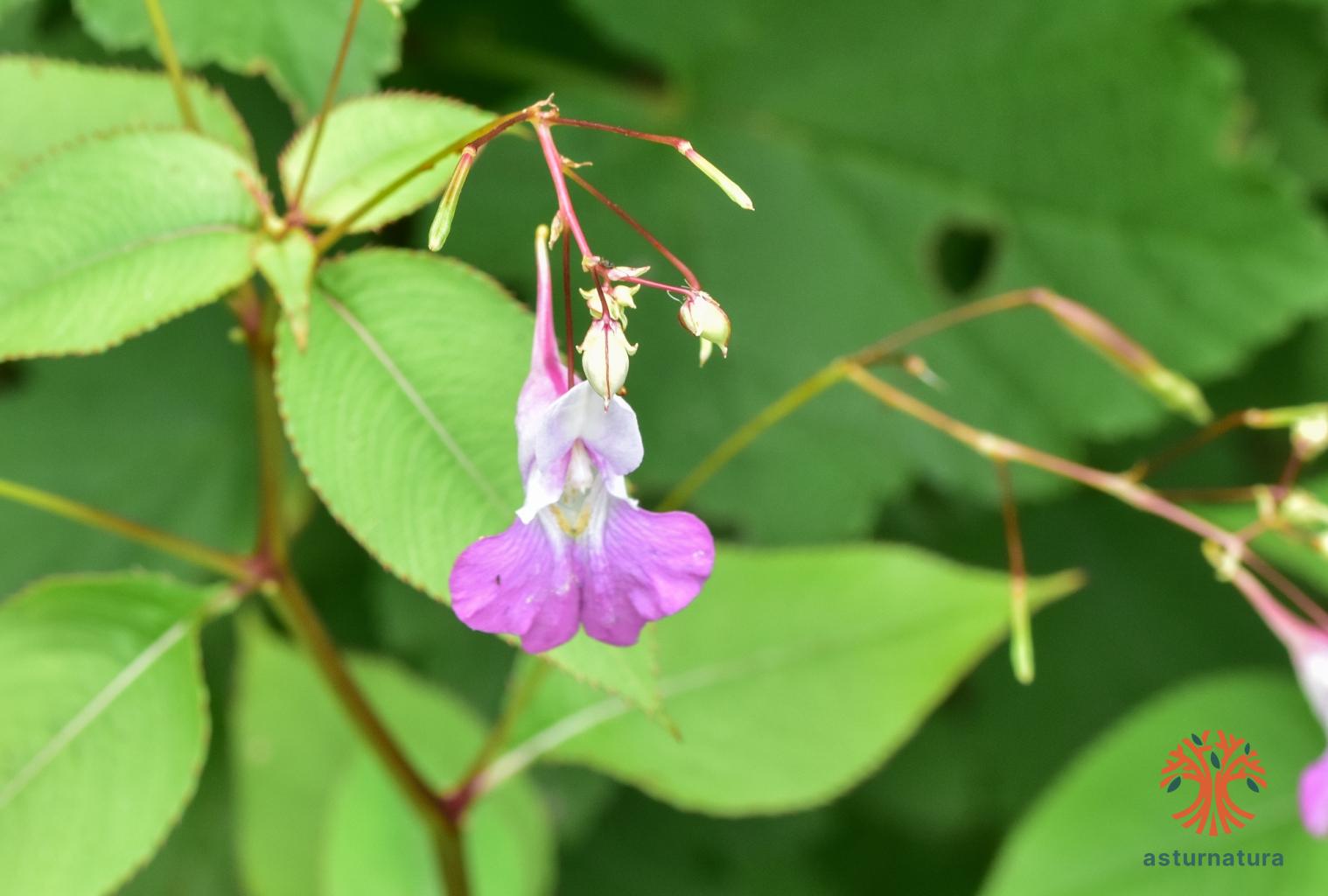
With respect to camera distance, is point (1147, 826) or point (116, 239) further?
point (1147, 826)

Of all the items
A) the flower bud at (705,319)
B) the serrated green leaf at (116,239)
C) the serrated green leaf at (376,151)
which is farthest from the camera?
the serrated green leaf at (376,151)

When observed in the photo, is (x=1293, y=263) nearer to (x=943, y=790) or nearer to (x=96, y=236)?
(x=943, y=790)

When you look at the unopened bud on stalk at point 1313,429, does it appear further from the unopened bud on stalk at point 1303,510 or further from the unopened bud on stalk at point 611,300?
the unopened bud on stalk at point 611,300

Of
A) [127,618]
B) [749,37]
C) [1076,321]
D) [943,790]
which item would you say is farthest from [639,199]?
[943,790]

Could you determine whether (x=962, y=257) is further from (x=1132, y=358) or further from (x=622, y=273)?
(x=622, y=273)

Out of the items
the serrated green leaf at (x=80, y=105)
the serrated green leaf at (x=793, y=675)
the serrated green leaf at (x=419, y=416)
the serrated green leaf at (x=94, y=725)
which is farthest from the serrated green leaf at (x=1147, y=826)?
the serrated green leaf at (x=80, y=105)

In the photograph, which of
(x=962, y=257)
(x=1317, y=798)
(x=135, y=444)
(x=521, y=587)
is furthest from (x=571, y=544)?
(x=962, y=257)
